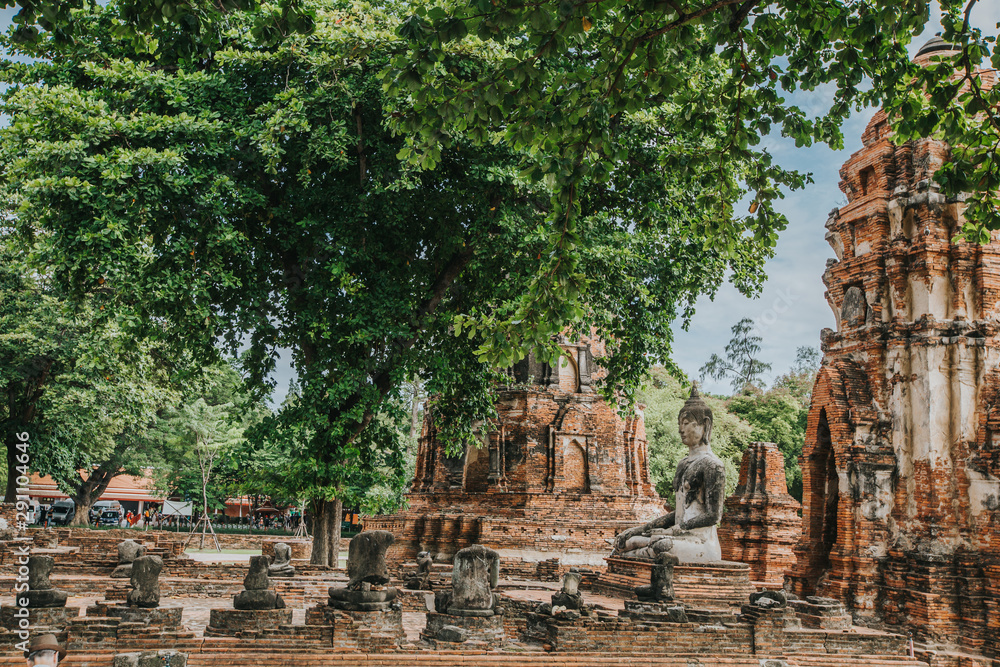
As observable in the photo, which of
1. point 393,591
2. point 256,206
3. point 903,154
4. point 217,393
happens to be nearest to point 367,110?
point 256,206

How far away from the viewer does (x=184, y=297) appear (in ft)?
34.3

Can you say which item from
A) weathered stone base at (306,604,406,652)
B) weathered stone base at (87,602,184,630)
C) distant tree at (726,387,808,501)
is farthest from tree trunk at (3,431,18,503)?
distant tree at (726,387,808,501)

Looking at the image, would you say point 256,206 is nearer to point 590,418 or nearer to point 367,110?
point 367,110

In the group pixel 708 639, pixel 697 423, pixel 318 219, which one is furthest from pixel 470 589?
pixel 318 219

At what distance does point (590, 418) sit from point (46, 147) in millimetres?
14500

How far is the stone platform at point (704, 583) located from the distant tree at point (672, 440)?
55.7 feet

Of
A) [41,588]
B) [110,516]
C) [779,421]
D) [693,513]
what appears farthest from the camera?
[110,516]

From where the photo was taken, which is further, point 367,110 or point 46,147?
point 367,110

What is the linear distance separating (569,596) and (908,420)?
5.62 m

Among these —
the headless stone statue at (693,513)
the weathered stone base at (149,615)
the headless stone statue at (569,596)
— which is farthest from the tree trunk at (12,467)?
the headless stone statue at (569,596)

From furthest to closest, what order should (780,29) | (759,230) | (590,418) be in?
(590,418), (759,230), (780,29)

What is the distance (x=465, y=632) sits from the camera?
8883mm

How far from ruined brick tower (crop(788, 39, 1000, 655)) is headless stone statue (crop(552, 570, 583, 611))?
4225 millimetres

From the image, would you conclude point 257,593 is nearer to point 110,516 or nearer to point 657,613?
point 657,613
